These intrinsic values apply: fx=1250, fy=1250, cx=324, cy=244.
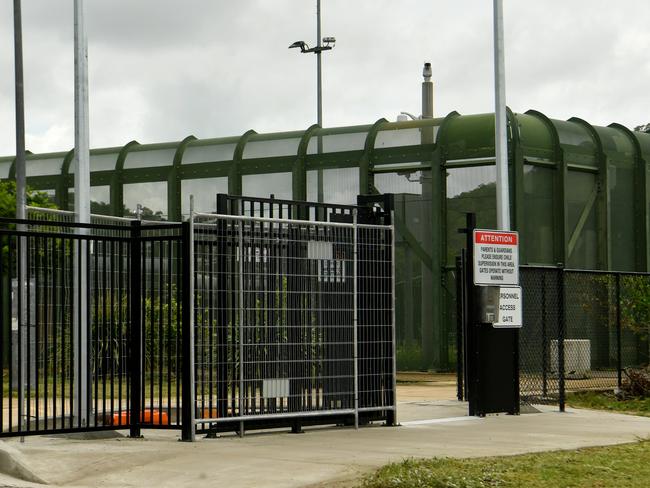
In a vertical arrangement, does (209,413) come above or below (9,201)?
below

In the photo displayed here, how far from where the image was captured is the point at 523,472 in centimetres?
1003

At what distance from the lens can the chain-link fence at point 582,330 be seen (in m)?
18.5

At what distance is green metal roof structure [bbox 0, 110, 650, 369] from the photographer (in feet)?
90.1

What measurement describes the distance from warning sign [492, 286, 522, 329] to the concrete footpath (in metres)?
1.19

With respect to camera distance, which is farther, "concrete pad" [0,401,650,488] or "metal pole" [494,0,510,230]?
"metal pole" [494,0,510,230]

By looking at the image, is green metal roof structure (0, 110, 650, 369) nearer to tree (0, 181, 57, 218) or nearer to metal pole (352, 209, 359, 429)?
tree (0, 181, 57, 218)

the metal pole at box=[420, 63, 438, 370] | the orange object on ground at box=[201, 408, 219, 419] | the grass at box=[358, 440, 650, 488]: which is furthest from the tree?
the grass at box=[358, 440, 650, 488]

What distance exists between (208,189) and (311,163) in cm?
285

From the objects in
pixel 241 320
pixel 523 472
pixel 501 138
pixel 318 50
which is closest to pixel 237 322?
pixel 241 320

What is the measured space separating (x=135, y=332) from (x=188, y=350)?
61 cm

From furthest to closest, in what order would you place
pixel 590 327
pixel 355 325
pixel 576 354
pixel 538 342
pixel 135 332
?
pixel 590 327
pixel 576 354
pixel 538 342
pixel 355 325
pixel 135 332

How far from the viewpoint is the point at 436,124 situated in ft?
92.4

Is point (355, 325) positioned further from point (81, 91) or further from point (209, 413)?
point (81, 91)

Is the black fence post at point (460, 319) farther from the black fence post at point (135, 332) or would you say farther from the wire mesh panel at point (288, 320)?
the black fence post at point (135, 332)
